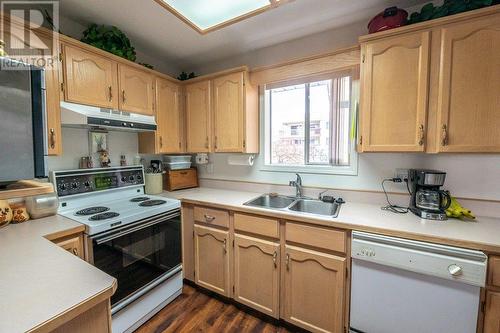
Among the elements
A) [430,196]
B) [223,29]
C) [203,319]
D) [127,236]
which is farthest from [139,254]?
[430,196]

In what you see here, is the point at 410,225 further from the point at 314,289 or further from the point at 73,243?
the point at 73,243

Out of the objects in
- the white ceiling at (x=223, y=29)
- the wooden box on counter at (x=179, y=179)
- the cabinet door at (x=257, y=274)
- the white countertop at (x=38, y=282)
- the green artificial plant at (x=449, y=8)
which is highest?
the white ceiling at (x=223, y=29)

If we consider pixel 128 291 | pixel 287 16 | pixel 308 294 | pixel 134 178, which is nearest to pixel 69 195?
pixel 134 178

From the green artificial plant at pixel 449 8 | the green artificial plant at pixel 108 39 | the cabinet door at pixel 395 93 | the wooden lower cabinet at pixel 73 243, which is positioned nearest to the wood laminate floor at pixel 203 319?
the wooden lower cabinet at pixel 73 243

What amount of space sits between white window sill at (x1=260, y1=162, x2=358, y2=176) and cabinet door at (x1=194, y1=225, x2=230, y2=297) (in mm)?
→ 835

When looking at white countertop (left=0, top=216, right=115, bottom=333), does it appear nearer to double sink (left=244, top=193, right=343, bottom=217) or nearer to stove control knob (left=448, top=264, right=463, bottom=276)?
double sink (left=244, top=193, right=343, bottom=217)

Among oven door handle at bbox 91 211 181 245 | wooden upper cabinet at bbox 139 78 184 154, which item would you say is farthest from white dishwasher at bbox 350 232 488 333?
A: wooden upper cabinet at bbox 139 78 184 154

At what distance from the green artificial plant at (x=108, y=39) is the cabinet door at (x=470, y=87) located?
2374 millimetres

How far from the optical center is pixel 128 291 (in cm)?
156

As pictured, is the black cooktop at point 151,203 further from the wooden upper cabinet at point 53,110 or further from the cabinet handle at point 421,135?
the cabinet handle at point 421,135

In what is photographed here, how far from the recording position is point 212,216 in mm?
1914

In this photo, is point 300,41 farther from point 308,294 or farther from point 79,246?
point 79,246

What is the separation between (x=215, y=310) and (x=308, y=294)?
840mm

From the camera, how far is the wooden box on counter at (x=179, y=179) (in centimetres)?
245
